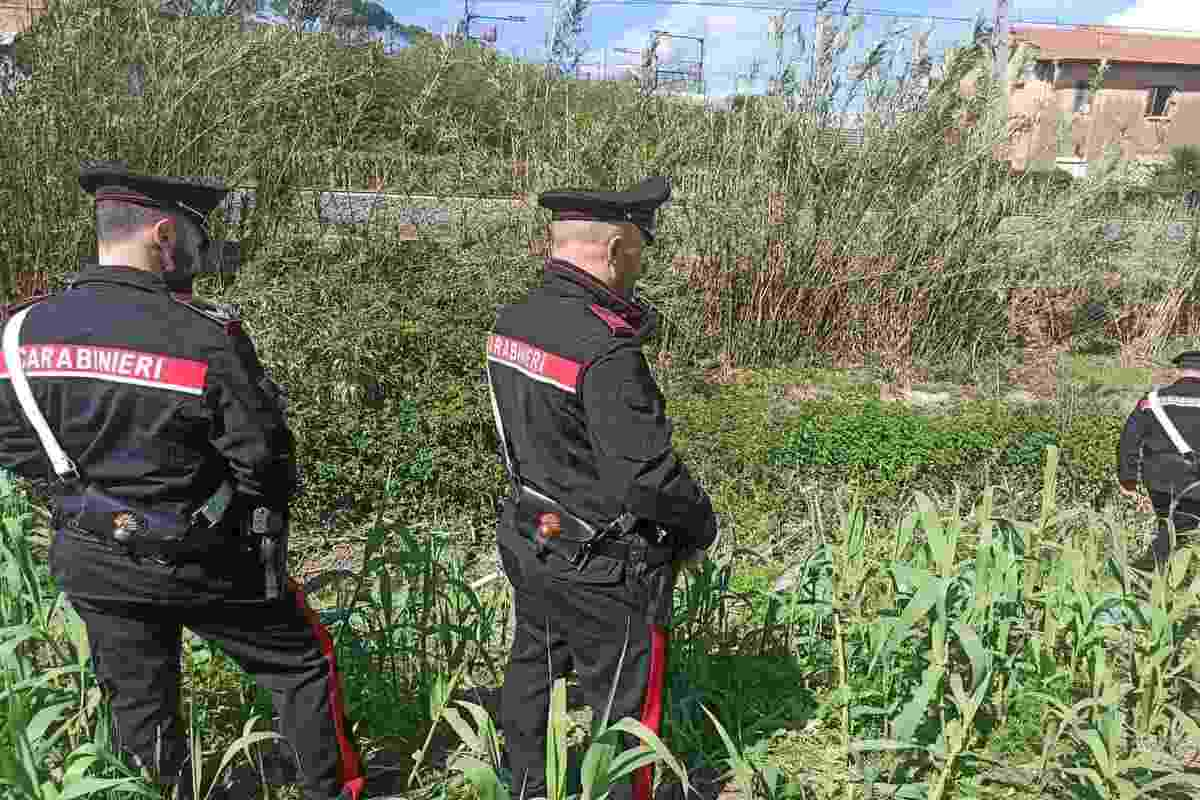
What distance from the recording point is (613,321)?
2260 millimetres

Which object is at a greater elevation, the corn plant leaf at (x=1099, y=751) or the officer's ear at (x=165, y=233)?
the officer's ear at (x=165, y=233)

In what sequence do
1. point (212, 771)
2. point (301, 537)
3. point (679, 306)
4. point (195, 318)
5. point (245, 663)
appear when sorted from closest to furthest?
point (195, 318), point (245, 663), point (212, 771), point (301, 537), point (679, 306)

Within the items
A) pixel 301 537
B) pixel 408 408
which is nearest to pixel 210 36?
pixel 408 408

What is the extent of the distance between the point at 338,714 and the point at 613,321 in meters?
1.21

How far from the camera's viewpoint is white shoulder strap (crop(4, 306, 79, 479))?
6.97ft

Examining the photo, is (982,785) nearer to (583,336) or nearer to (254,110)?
(583,336)

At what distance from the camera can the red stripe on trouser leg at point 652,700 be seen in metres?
2.31

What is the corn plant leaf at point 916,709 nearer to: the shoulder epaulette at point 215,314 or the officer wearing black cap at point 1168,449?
the shoulder epaulette at point 215,314

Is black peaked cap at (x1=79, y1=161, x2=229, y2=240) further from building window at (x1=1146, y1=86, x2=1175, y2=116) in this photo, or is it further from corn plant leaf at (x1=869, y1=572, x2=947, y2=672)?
building window at (x1=1146, y1=86, x2=1175, y2=116)

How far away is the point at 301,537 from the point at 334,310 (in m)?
1.27

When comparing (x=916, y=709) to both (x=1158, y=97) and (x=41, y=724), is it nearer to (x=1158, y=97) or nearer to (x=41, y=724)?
(x=41, y=724)

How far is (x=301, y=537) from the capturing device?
15.9 ft

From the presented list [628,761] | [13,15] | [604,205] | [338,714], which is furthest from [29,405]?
[13,15]

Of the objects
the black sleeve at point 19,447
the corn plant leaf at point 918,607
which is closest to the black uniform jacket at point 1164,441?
the corn plant leaf at point 918,607
